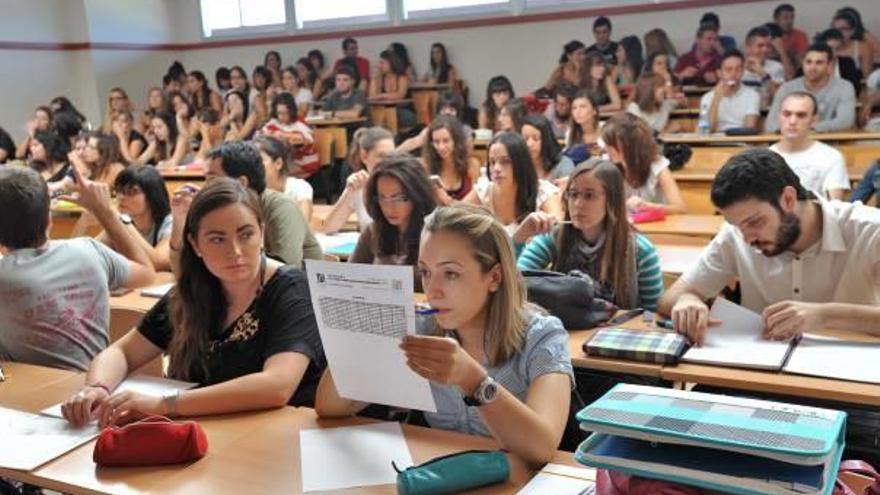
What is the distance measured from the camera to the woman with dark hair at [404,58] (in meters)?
10.5

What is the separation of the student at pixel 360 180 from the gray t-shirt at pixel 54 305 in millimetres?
1802

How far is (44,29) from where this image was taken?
36.7ft

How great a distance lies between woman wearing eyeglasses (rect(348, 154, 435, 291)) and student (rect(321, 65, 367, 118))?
675 centimetres

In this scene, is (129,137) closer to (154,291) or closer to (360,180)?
(360,180)

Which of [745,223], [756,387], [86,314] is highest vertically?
[745,223]

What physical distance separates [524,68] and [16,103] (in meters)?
6.81

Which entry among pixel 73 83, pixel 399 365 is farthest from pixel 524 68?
pixel 399 365

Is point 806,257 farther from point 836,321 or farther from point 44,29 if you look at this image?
point 44,29

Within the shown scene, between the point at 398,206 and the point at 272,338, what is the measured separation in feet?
3.95

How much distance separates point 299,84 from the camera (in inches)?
428

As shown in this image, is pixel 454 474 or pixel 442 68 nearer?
pixel 454 474

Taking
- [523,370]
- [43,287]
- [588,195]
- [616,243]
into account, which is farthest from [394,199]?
[523,370]

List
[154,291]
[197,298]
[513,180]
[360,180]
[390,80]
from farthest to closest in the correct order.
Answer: [390,80], [360,180], [513,180], [154,291], [197,298]

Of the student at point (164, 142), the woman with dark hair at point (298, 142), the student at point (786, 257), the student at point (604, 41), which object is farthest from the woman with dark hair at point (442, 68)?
the student at point (786, 257)
